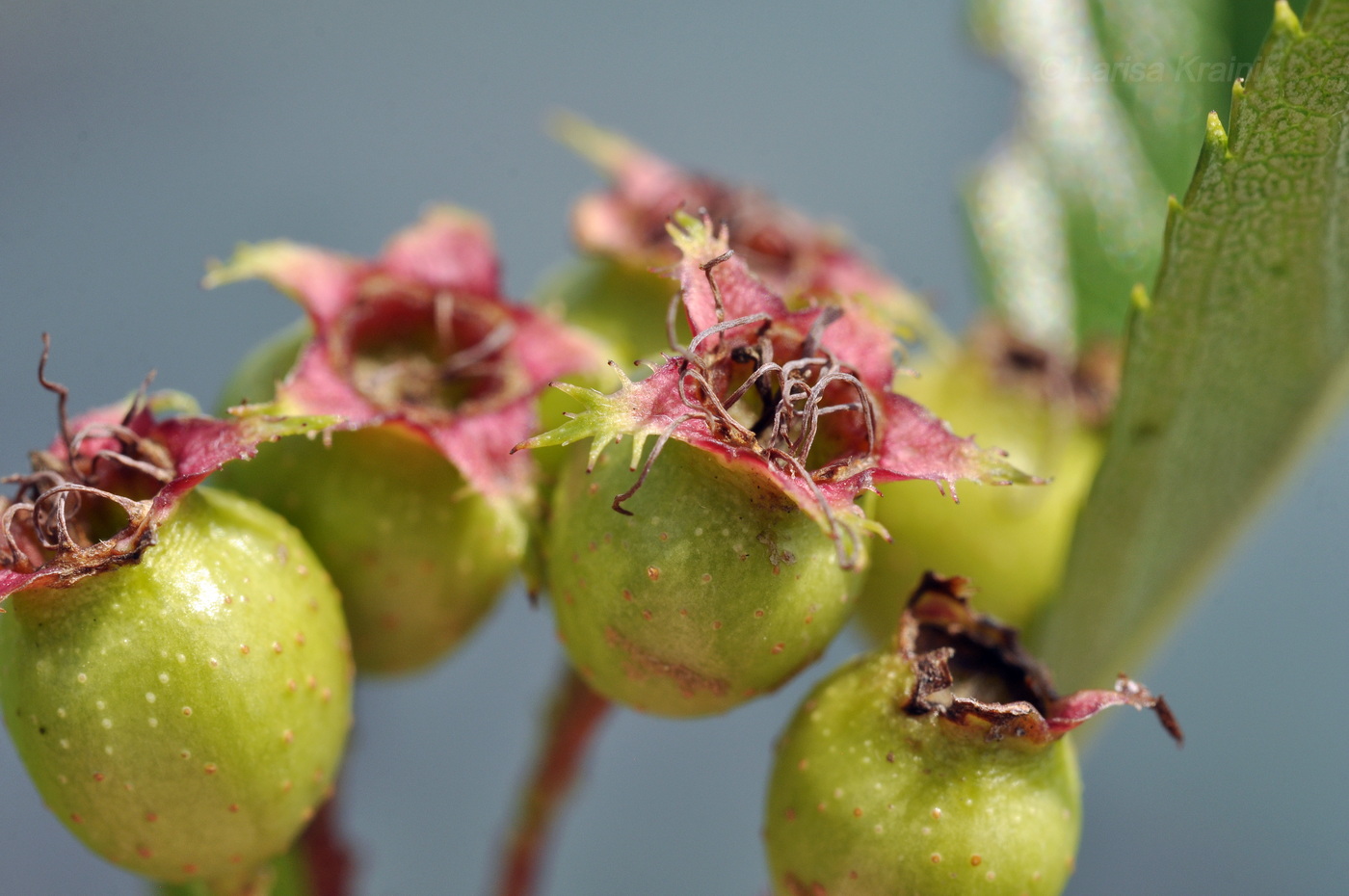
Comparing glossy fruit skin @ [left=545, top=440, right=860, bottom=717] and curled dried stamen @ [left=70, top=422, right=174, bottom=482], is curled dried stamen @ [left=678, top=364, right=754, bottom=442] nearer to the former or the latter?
glossy fruit skin @ [left=545, top=440, right=860, bottom=717]

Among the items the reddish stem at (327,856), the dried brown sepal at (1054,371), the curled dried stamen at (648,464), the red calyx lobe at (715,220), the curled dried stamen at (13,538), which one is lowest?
the reddish stem at (327,856)

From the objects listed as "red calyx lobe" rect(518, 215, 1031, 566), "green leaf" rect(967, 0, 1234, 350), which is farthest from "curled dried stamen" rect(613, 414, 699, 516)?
"green leaf" rect(967, 0, 1234, 350)

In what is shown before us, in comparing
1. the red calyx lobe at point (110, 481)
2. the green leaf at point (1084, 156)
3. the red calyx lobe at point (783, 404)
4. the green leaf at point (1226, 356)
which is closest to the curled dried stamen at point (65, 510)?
the red calyx lobe at point (110, 481)

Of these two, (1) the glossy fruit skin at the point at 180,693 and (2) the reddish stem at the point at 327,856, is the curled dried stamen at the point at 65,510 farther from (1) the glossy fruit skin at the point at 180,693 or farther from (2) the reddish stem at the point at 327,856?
(2) the reddish stem at the point at 327,856

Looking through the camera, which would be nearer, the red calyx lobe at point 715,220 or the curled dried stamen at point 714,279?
the curled dried stamen at point 714,279

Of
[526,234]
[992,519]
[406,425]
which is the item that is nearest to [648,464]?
[406,425]

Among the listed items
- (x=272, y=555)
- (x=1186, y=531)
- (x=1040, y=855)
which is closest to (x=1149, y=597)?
(x=1186, y=531)
